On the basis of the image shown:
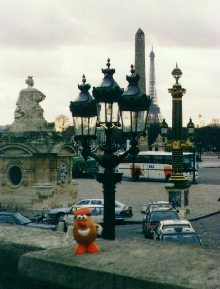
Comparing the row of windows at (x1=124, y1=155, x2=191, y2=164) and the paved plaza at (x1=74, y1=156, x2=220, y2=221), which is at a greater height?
the row of windows at (x1=124, y1=155, x2=191, y2=164)

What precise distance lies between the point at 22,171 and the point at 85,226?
25698mm

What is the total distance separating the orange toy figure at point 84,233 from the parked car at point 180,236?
12709mm

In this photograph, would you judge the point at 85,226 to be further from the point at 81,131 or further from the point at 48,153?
the point at 48,153

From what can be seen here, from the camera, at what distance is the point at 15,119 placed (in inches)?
1241

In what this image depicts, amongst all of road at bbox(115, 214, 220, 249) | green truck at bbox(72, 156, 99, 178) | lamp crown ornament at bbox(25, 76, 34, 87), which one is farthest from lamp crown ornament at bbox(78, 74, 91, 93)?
green truck at bbox(72, 156, 99, 178)

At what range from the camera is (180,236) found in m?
18.8

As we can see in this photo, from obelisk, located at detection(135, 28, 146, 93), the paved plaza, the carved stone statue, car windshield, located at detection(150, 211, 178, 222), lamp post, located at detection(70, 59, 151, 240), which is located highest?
obelisk, located at detection(135, 28, 146, 93)

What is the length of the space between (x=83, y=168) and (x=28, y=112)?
34.9m

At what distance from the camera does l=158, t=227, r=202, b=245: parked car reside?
60.7 feet

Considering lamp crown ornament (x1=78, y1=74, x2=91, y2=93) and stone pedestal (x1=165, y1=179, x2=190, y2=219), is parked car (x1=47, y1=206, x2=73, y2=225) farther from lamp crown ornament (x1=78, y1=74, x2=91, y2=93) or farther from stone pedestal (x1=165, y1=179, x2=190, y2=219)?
lamp crown ornament (x1=78, y1=74, x2=91, y2=93)

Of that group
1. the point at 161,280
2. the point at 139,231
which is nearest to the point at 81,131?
the point at 161,280

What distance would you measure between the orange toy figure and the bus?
50.1 m

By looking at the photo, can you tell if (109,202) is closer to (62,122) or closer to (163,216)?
(163,216)

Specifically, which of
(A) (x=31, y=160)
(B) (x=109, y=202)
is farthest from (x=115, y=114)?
(A) (x=31, y=160)
